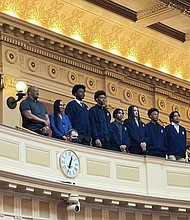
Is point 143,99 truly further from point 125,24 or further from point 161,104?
point 125,24

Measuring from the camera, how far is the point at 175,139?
17906 millimetres

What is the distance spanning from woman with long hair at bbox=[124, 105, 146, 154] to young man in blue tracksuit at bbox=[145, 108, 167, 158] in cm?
15

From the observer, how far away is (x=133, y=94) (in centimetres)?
2261

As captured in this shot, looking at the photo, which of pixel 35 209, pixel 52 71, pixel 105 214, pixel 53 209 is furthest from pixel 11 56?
pixel 35 209

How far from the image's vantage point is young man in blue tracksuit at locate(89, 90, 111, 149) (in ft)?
54.1

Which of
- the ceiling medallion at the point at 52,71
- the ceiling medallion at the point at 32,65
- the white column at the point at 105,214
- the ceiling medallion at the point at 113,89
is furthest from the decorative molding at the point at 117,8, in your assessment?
the white column at the point at 105,214

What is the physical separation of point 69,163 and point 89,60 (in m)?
5.42

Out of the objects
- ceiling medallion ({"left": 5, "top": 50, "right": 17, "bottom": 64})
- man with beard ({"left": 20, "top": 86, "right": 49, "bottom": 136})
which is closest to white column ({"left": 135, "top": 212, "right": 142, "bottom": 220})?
man with beard ({"left": 20, "top": 86, "right": 49, "bottom": 136})

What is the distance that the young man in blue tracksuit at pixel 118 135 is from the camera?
16836 millimetres

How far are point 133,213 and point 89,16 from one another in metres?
5.77

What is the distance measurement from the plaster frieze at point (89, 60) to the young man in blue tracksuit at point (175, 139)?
12.0 feet

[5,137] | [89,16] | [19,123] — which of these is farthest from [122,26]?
[5,137]

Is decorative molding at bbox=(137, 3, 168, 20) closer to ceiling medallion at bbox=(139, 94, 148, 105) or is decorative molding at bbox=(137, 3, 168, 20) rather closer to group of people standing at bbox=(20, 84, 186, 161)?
ceiling medallion at bbox=(139, 94, 148, 105)

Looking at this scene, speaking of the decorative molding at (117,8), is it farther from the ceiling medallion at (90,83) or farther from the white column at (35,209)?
the white column at (35,209)
